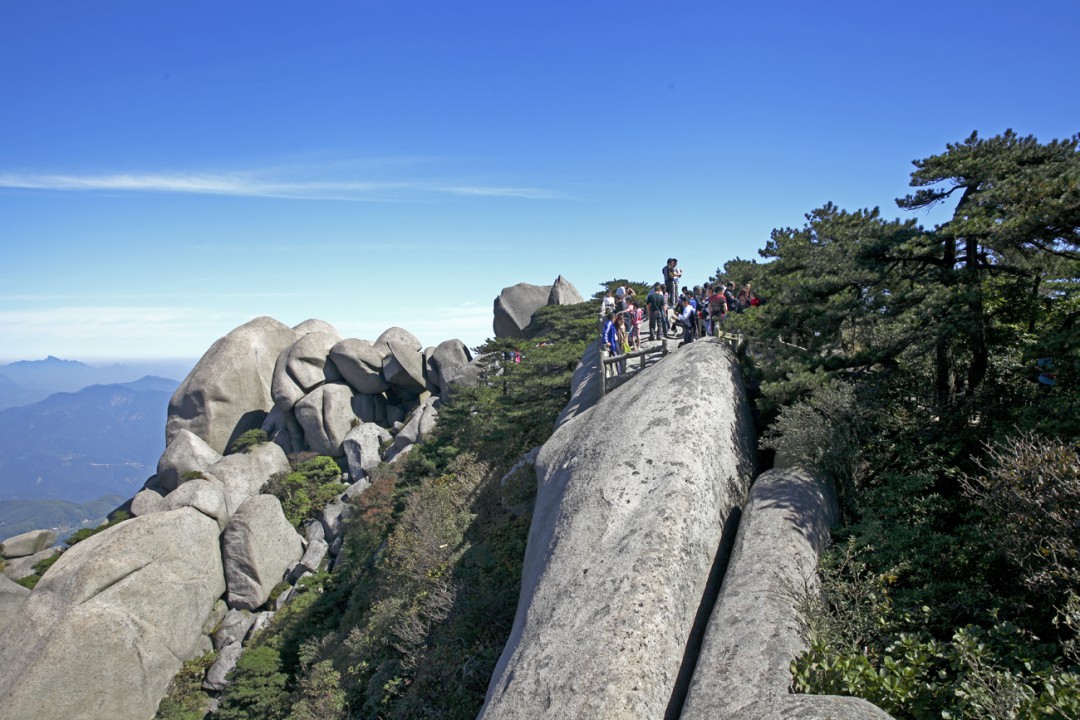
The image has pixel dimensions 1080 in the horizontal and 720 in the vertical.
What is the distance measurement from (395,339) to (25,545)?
2388 cm

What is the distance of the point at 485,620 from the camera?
47.1 feet

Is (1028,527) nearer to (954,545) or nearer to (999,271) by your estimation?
(954,545)

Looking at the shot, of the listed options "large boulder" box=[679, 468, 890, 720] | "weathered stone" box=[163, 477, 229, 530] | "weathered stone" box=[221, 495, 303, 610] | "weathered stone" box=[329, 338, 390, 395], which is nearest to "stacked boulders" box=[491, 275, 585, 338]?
"weathered stone" box=[329, 338, 390, 395]

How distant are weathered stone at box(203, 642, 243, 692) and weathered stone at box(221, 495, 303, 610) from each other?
10.1 feet

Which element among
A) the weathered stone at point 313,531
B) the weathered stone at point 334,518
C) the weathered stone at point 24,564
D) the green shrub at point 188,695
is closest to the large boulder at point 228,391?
the weathered stone at point 24,564

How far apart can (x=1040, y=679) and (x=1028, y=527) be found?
1.80m

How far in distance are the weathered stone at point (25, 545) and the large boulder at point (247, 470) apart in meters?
9.19

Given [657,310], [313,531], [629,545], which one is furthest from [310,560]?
[629,545]

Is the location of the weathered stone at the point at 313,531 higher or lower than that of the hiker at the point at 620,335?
lower

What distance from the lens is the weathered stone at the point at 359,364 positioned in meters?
44.3

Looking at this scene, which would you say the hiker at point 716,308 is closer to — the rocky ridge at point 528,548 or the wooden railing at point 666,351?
the wooden railing at point 666,351

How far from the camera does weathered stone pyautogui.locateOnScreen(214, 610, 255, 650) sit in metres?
27.3

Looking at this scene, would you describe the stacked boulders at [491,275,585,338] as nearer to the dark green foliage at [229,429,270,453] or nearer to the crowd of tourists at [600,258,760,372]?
the dark green foliage at [229,429,270,453]

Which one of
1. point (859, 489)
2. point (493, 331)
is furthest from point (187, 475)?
point (859, 489)
